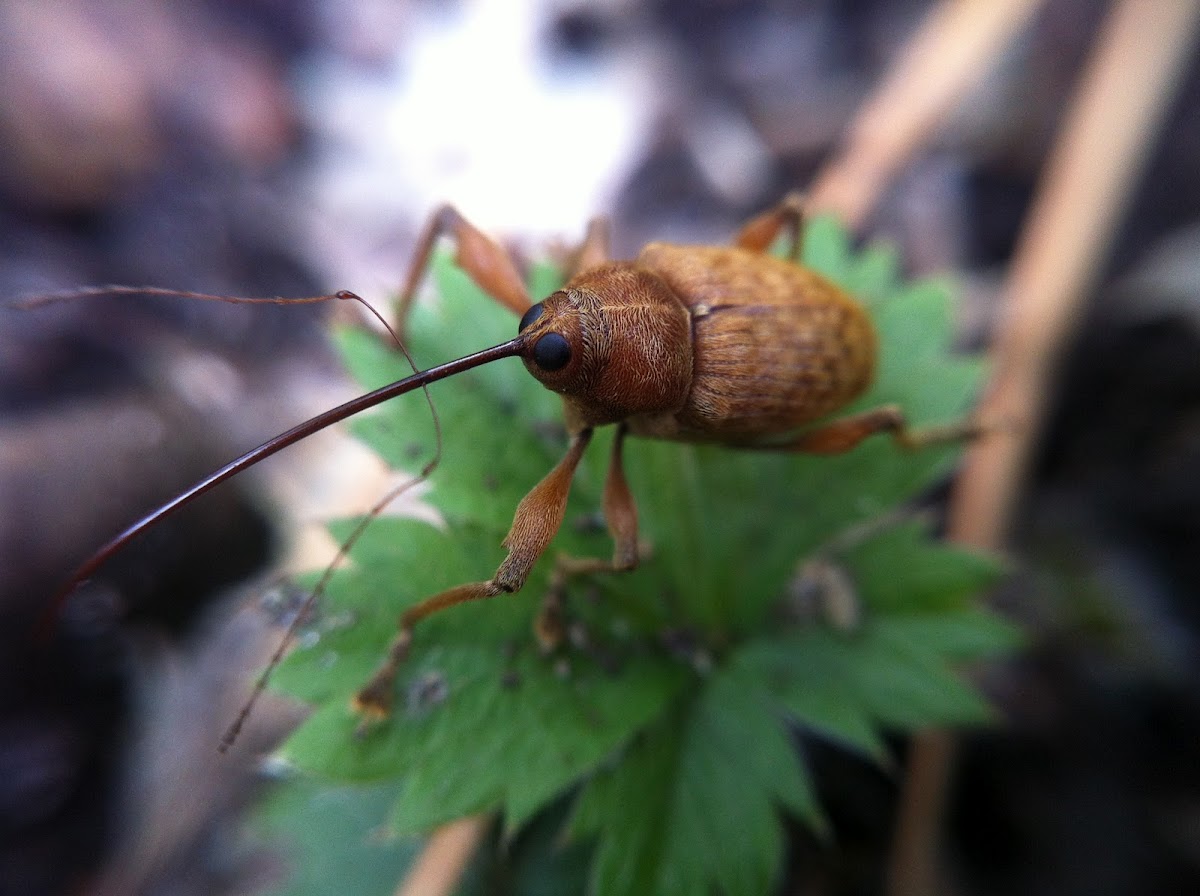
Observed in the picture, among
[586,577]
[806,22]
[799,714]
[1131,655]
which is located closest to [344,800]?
[586,577]

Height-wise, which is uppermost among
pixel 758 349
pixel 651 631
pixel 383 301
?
pixel 383 301

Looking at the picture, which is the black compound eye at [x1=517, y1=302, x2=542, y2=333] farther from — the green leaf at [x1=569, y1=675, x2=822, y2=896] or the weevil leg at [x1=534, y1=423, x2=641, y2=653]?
the green leaf at [x1=569, y1=675, x2=822, y2=896]

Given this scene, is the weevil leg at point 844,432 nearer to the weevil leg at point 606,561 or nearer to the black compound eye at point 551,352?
the weevil leg at point 606,561

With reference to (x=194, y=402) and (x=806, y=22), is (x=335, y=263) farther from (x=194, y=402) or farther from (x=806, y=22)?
(x=806, y=22)

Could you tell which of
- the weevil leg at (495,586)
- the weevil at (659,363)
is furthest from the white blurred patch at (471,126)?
the weevil leg at (495,586)

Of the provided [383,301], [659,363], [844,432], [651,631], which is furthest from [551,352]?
[383,301]

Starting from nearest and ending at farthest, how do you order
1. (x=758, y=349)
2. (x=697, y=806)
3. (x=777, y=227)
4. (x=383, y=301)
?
(x=697, y=806) → (x=758, y=349) → (x=777, y=227) → (x=383, y=301)

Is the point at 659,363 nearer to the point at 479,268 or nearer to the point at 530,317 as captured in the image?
the point at 530,317
